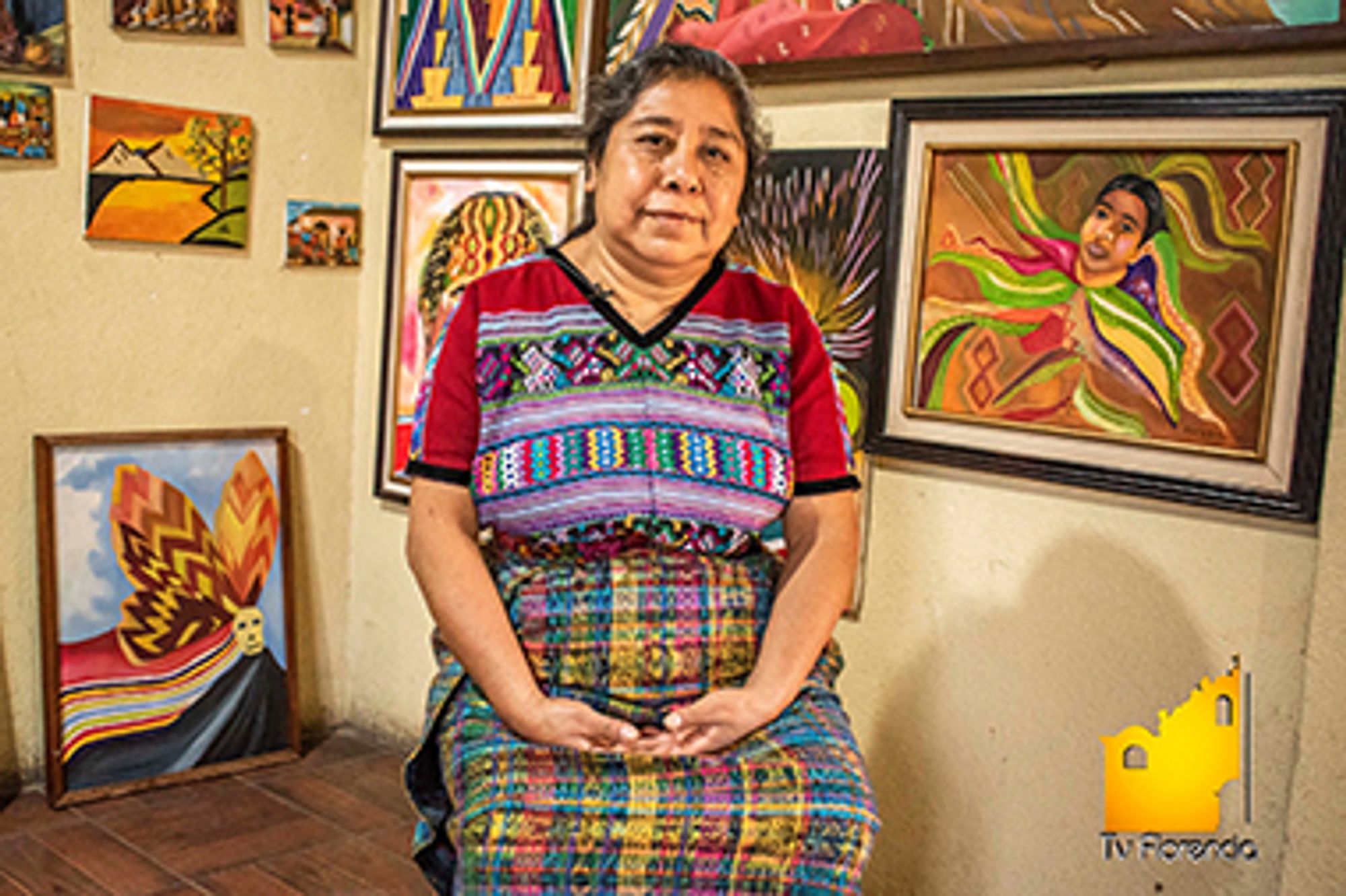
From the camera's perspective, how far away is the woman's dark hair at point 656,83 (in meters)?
1.72

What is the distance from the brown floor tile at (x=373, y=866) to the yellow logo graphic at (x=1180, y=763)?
1.36 meters

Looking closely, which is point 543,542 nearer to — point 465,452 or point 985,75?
point 465,452

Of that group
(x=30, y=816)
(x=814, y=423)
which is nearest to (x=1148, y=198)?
(x=814, y=423)

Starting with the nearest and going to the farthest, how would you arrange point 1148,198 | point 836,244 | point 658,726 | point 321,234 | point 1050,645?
point 658,726
point 1148,198
point 1050,645
point 836,244
point 321,234

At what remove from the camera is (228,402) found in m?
3.11

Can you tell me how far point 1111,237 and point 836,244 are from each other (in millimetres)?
520

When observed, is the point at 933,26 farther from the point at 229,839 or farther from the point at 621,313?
the point at 229,839

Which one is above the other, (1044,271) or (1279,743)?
(1044,271)

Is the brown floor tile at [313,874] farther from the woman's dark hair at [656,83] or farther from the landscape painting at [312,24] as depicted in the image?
the landscape painting at [312,24]

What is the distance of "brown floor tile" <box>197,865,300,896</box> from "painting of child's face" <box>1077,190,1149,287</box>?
1.90 meters

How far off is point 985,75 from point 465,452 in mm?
1139

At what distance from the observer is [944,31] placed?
2170 millimetres

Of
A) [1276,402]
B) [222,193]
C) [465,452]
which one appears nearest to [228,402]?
[222,193]

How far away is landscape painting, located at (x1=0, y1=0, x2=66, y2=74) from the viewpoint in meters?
2.65
